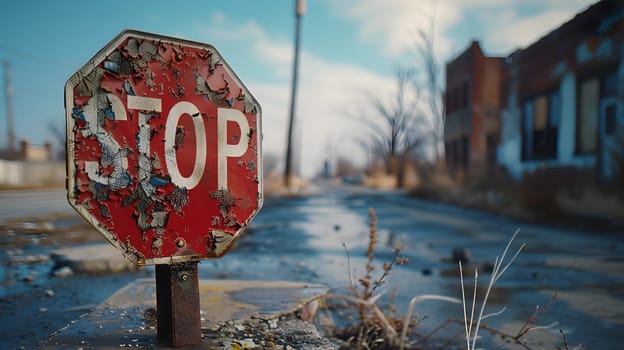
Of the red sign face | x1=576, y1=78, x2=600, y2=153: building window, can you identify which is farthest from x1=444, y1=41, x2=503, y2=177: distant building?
the red sign face

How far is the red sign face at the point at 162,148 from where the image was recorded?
1329mm

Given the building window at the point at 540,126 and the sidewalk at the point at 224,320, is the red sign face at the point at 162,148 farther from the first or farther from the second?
the building window at the point at 540,126

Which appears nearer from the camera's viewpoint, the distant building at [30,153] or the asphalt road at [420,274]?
the asphalt road at [420,274]

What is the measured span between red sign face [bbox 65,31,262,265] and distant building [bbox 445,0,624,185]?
364 inches

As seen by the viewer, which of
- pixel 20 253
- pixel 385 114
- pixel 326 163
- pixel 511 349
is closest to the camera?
pixel 511 349

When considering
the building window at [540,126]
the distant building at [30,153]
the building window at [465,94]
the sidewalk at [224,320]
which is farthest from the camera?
the building window at [465,94]

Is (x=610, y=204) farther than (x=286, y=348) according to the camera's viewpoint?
Yes

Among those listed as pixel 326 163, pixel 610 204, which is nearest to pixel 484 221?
pixel 610 204

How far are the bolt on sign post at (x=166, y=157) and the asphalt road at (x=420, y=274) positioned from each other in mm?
906

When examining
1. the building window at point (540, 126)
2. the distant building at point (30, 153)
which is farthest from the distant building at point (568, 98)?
the distant building at point (30, 153)

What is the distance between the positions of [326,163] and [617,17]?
3230 inches

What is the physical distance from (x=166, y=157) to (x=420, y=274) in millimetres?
3385

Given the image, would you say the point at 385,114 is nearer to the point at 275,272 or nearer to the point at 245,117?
the point at 275,272

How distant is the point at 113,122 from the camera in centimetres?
136
